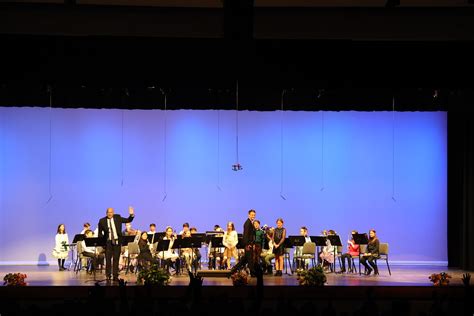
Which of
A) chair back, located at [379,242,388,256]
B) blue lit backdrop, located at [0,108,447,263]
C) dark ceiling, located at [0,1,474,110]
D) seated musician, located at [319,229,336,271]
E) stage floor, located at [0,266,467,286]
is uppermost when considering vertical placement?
dark ceiling, located at [0,1,474,110]

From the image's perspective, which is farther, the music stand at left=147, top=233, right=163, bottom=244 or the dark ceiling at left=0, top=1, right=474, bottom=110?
the music stand at left=147, top=233, right=163, bottom=244

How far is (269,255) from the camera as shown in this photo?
53.5ft

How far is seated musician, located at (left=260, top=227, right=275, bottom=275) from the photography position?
16.1 metres

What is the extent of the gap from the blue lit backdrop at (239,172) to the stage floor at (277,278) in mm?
1905

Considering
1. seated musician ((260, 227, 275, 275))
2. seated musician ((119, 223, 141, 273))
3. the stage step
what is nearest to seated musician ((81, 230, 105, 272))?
seated musician ((119, 223, 141, 273))

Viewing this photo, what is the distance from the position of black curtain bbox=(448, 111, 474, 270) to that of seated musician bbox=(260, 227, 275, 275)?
531cm

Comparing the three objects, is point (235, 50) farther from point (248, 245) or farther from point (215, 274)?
point (215, 274)

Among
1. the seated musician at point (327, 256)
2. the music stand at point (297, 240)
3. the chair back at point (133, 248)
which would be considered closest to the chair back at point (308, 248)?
the music stand at point (297, 240)

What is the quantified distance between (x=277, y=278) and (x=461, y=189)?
6.65m

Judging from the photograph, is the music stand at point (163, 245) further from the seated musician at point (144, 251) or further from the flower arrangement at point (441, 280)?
the flower arrangement at point (441, 280)

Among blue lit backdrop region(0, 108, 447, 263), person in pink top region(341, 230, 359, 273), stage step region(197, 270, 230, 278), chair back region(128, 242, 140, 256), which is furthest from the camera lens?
blue lit backdrop region(0, 108, 447, 263)

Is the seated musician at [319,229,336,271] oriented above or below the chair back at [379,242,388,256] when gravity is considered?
below
